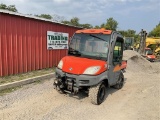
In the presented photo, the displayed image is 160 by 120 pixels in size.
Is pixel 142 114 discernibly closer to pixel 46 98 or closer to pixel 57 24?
pixel 46 98

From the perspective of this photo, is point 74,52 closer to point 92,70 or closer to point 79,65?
point 79,65

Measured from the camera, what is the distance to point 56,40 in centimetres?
1169

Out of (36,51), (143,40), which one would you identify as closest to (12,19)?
(36,51)

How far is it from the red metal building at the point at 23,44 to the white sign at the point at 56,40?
27 centimetres

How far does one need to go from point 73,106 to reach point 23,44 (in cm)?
485

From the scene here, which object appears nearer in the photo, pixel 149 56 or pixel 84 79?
pixel 84 79

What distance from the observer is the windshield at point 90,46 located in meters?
6.47

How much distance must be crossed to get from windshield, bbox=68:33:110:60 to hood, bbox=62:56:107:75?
1.00 ft

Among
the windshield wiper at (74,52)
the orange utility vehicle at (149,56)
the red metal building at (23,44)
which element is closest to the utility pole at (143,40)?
the orange utility vehicle at (149,56)

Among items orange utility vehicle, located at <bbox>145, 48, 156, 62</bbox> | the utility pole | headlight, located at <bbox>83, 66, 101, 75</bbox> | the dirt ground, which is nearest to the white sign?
the dirt ground

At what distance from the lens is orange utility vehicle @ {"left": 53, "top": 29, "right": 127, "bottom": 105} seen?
584cm

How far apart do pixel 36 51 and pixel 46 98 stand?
439 cm

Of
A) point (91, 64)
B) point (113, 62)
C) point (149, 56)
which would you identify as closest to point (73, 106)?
point (91, 64)

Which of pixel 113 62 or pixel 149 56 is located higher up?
pixel 113 62
